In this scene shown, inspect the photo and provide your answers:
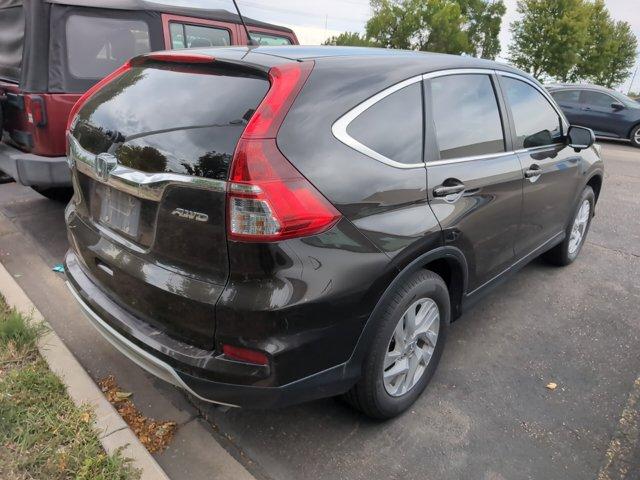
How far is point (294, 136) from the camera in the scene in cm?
194

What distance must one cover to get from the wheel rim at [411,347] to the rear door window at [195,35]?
12.4ft

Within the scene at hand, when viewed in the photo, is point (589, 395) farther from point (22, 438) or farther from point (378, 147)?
point (22, 438)

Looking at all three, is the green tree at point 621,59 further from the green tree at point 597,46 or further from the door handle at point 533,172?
the door handle at point 533,172

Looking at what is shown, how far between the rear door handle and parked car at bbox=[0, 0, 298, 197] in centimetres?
218

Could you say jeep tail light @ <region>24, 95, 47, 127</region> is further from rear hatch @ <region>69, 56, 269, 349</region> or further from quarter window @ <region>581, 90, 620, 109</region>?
quarter window @ <region>581, 90, 620, 109</region>

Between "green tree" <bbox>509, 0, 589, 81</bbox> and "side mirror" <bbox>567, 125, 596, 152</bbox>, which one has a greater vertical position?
"green tree" <bbox>509, 0, 589, 81</bbox>

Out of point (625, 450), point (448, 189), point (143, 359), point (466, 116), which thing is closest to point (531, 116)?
point (466, 116)

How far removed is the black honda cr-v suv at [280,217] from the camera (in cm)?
191

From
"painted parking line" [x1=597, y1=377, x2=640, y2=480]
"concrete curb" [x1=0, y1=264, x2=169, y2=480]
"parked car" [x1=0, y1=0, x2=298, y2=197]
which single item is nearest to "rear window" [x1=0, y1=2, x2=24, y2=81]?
"parked car" [x1=0, y1=0, x2=298, y2=197]

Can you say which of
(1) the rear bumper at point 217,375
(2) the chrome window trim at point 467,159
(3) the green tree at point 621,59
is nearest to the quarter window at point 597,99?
(2) the chrome window trim at point 467,159

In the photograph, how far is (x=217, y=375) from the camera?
6.54 feet

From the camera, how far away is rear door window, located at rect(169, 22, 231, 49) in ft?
17.5

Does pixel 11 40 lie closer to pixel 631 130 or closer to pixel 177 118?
pixel 177 118

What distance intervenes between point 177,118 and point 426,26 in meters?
54.7
